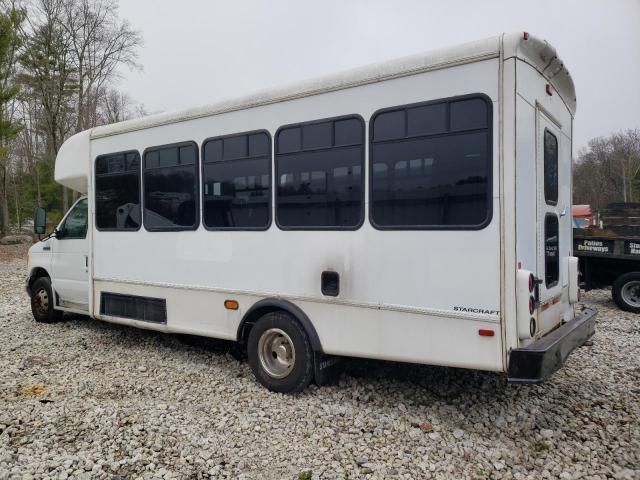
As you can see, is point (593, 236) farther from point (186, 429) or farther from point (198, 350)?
point (186, 429)

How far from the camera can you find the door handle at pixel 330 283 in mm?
4324

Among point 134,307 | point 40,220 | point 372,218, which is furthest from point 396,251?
point 40,220

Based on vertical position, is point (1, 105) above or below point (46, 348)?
above

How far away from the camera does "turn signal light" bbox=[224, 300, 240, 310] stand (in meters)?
5.02

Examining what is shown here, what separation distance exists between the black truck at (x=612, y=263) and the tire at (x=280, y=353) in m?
6.47

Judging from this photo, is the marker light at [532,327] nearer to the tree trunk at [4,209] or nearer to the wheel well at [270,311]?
the wheel well at [270,311]

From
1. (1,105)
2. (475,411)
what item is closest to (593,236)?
(475,411)

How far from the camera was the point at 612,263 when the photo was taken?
9.01 meters

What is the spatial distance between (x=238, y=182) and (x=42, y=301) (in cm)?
461

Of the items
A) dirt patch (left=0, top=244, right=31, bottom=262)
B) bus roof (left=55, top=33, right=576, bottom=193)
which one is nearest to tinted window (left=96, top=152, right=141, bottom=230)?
bus roof (left=55, top=33, right=576, bottom=193)

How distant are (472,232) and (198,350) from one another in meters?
3.90

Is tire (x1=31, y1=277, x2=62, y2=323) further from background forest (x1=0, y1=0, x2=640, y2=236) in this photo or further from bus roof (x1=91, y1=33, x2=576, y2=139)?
background forest (x1=0, y1=0, x2=640, y2=236)

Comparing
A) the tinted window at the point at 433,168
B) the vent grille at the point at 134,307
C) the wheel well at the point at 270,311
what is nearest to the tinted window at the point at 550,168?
the tinted window at the point at 433,168

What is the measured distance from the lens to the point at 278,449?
3.73 m
